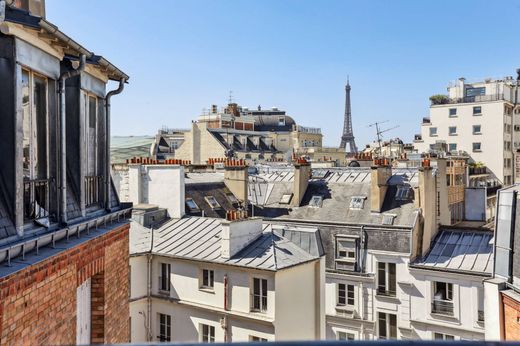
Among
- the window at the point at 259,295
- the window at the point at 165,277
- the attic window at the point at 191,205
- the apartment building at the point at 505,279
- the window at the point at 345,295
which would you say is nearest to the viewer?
the apartment building at the point at 505,279

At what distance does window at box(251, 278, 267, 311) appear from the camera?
14.9 m

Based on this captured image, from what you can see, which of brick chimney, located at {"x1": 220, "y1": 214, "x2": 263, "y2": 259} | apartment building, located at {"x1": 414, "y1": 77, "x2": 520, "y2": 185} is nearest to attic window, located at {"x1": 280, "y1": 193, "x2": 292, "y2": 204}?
brick chimney, located at {"x1": 220, "y1": 214, "x2": 263, "y2": 259}

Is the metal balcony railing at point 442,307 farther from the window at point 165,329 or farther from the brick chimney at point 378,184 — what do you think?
the window at point 165,329

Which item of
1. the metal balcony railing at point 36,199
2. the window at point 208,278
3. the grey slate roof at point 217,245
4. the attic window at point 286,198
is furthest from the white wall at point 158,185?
the metal balcony railing at point 36,199

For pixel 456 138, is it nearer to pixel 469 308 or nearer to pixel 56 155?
pixel 469 308

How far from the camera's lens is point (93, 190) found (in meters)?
7.27

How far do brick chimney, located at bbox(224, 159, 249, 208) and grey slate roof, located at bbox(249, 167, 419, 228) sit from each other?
1131 millimetres

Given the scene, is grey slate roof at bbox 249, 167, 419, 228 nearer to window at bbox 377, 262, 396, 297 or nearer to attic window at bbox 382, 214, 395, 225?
attic window at bbox 382, 214, 395, 225

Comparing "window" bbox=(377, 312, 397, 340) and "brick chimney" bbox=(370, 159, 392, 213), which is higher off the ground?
"brick chimney" bbox=(370, 159, 392, 213)

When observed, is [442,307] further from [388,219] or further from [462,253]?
[388,219]

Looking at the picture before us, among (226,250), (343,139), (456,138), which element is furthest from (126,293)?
(343,139)

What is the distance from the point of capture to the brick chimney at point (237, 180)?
25906mm

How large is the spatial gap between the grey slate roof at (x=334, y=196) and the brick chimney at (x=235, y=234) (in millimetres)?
7689

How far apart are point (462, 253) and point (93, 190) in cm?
1754
